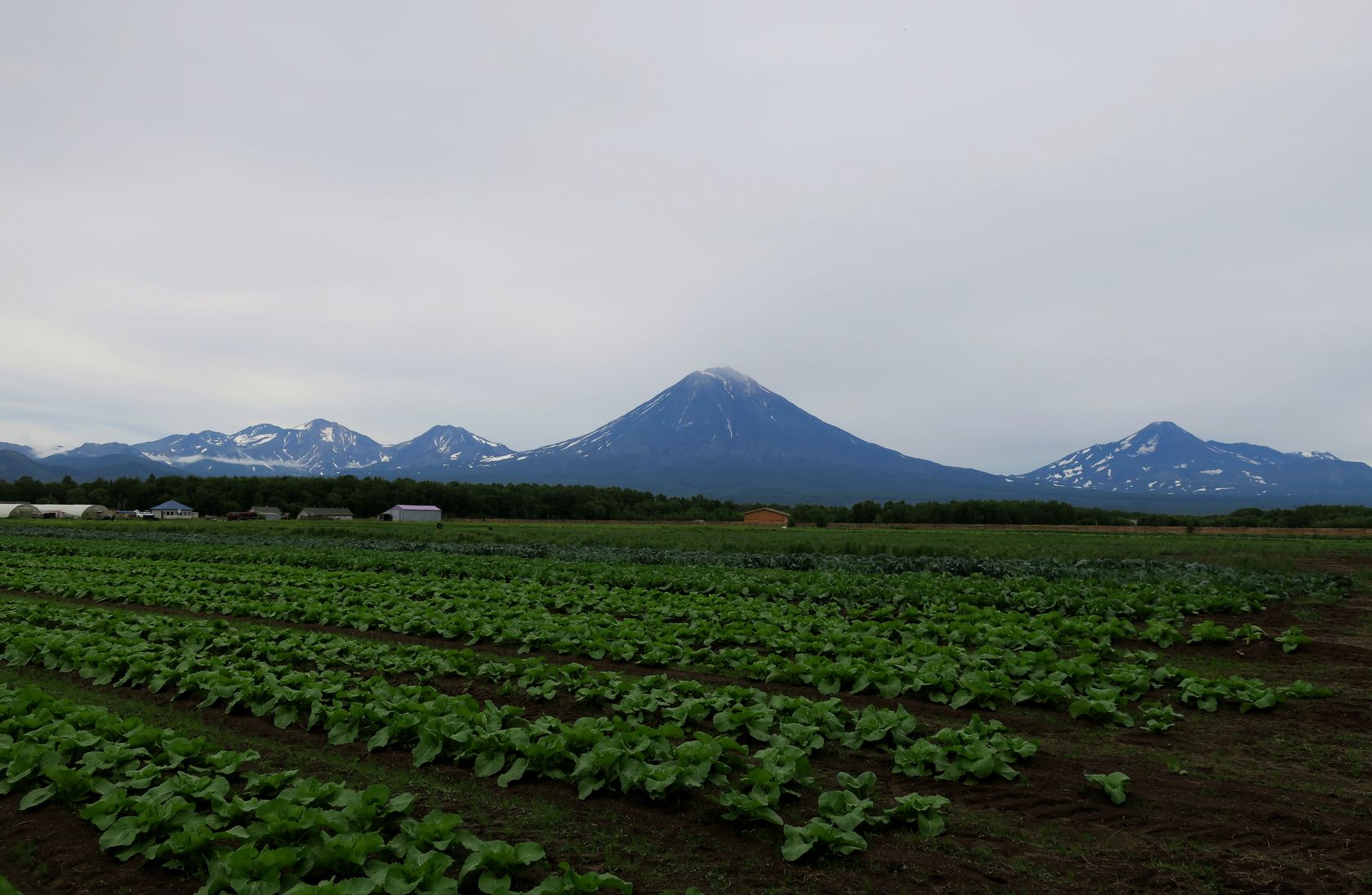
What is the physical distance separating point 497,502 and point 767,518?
159 feet

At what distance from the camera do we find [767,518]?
311ft

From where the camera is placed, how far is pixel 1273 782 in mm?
7047

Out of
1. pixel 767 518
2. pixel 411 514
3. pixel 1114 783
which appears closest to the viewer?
pixel 1114 783

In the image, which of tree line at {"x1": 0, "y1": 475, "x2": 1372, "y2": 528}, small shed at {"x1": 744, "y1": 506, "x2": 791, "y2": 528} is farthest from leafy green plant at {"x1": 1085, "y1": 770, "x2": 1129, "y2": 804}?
tree line at {"x1": 0, "y1": 475, "x2": 1372, "y2": 528}

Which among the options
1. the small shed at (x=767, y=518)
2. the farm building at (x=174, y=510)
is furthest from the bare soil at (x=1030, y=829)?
the farm building at (x=174, y=510)

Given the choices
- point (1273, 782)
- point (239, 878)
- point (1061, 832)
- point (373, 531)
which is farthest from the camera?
point (373, 531)

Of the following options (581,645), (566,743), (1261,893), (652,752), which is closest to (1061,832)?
(1261,893)

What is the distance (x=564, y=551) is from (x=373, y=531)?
2690 centimetres

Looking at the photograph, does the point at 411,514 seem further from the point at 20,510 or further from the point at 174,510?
the point at 20,510

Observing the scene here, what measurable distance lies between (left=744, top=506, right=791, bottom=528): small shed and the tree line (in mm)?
5709

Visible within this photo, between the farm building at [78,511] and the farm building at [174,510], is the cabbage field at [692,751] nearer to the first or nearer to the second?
the farm building at [174,510]

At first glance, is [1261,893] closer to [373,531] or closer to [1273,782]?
[1273,782]

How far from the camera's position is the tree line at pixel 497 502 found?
99.3 m

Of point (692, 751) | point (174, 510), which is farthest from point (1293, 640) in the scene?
point (174, 510)
